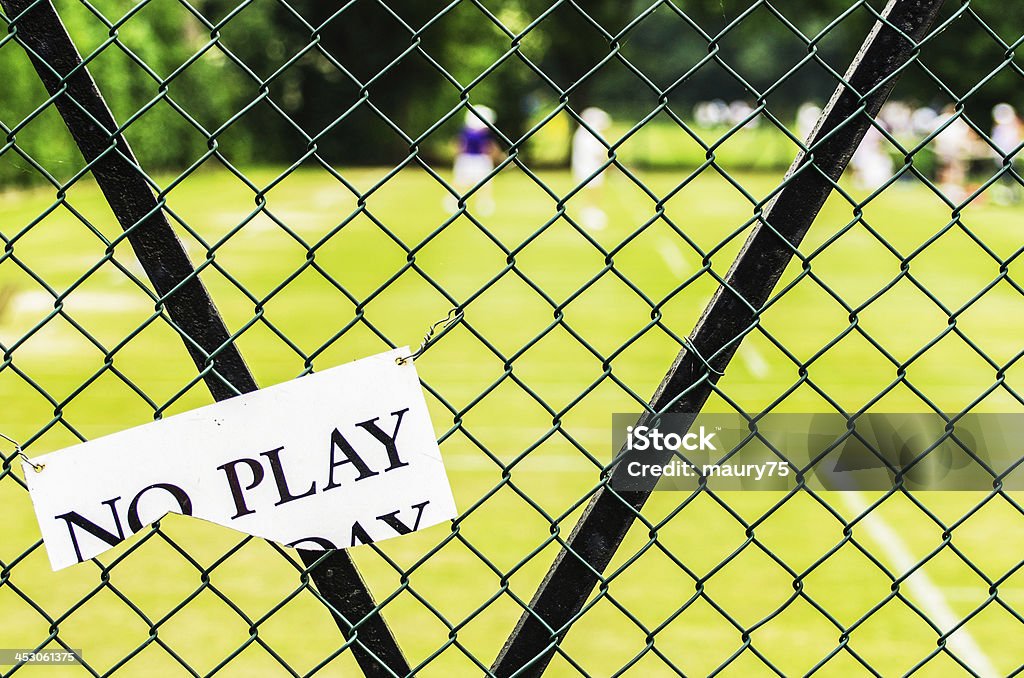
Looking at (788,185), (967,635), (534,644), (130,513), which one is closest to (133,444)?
(130,513)

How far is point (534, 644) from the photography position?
2.08 meters

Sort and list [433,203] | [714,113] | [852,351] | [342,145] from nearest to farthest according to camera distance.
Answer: [852,351]
[433,203]
[342,145]
[714,113]

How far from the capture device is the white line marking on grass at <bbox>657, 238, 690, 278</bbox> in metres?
14.5

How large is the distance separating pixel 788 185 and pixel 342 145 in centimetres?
3222

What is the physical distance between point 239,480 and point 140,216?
45cm

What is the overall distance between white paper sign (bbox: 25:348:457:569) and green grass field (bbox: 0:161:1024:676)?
8cm

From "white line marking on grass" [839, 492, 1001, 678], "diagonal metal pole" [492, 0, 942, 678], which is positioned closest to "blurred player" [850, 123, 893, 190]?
"white line marking on grass" [839, 492, 1001, 678]

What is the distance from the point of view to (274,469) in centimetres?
187

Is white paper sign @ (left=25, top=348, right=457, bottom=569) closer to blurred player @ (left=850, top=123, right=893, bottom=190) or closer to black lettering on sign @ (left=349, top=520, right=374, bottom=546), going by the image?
black lettering on sign @ (left=349, top=520, right=374, bottom=546)

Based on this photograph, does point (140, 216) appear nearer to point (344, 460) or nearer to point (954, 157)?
point (344, 460)

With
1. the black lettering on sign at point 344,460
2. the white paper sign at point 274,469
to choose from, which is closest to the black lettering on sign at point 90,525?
the white paper sign at point 274,469

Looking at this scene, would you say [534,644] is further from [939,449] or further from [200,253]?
[200,253]

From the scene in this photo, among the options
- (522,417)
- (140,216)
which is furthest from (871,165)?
(140,216)

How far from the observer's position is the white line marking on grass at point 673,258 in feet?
47.6
